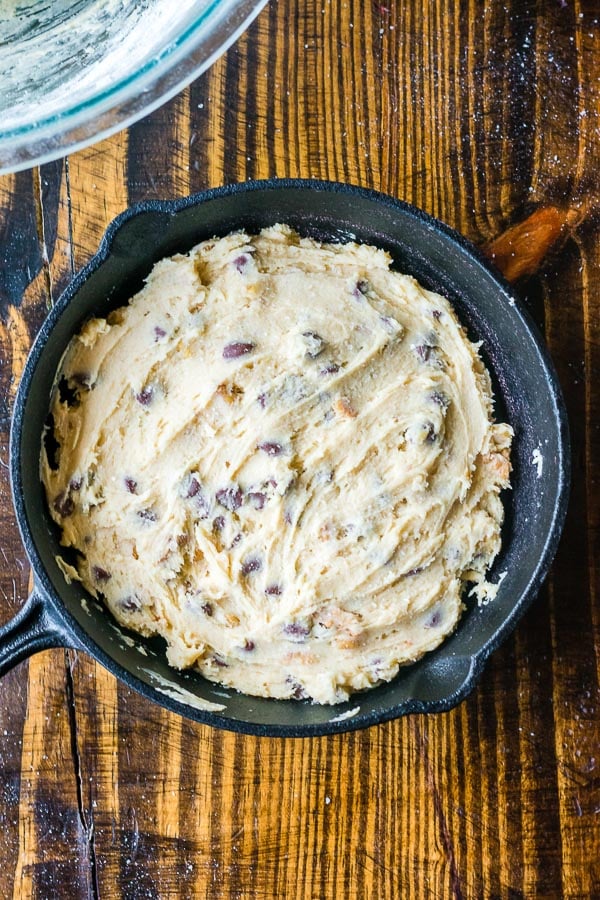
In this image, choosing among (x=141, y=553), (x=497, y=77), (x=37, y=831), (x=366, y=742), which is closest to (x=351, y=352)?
(x=141, y=553)

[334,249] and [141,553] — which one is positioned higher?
[334,249]

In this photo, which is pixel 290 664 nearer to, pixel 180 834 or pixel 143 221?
pixel 180 834

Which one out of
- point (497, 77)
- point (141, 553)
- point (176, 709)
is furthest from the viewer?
point (497, 77)

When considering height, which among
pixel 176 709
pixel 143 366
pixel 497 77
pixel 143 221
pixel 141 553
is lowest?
pixel 176 709

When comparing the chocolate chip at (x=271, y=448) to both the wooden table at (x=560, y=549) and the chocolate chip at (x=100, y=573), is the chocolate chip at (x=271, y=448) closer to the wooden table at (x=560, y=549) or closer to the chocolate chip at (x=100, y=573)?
the chocolate chip at (x=100, y=573)

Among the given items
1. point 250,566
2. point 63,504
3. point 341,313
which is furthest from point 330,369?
point 63,504

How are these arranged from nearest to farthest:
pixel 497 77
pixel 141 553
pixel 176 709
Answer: pixel 176 709 < pixel 141 553 < pixel 497 77

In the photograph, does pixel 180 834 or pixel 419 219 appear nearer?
pixel 419 219

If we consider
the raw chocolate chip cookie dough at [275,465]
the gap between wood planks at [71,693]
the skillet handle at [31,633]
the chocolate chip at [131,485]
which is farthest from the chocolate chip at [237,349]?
the skillet handle at [31,633]

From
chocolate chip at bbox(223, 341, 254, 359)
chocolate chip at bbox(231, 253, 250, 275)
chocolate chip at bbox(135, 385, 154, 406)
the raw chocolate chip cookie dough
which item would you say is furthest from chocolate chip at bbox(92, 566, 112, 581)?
chocolate chip at bbox(231, 253, 250, 275)
